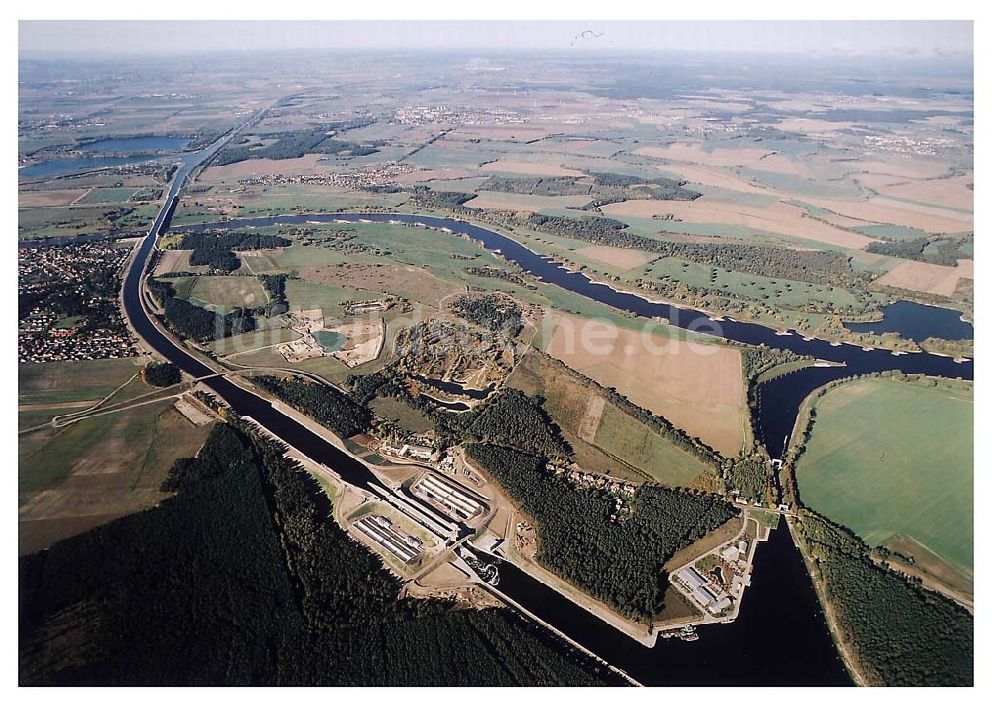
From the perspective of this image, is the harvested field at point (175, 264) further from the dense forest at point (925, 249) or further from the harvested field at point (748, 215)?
the dense forest at point (925, 249)

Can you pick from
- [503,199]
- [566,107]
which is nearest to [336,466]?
[503,199]

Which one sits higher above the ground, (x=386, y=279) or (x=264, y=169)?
(x=264, y=169)

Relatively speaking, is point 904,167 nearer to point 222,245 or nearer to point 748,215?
point 748,215

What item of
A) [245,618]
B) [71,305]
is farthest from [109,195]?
[245,618]

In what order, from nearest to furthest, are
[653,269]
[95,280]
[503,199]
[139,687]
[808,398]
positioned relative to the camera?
[139,687] → [808,398] → [95,280] → [653,269] → [503,199]

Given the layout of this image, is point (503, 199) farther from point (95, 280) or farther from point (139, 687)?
point (139, 687)

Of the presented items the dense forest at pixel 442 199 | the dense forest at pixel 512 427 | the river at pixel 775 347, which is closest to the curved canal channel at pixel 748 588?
the river at pixel 775 347
